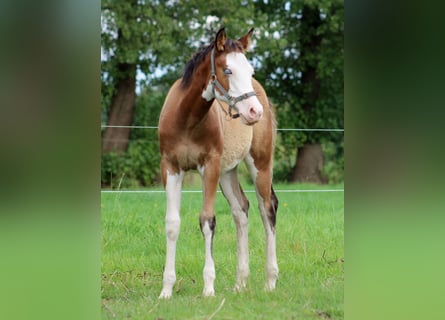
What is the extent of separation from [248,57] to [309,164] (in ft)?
7.81

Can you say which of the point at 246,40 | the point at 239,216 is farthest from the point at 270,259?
the point at 246,40

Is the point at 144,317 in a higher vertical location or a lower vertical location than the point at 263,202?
lower

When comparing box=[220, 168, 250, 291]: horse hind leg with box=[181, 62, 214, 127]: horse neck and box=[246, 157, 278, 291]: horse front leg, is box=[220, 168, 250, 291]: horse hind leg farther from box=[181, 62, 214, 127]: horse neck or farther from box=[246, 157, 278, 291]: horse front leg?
box=[181, 62, 214, 127]: horse neck

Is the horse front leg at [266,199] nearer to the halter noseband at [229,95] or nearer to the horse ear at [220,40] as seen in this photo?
the halter noseband at [229,95]

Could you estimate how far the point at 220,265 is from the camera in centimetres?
450

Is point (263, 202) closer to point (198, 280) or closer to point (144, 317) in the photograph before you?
point (198, 280)

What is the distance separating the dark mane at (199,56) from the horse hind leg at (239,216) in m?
0.94

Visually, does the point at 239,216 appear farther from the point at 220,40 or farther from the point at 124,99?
the point at 124,99

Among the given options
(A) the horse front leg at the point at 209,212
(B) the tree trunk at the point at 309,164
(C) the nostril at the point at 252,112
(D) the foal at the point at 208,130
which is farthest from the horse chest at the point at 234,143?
(B) the tree trunk at the point at 309,164

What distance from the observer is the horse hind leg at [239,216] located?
4.06 metres

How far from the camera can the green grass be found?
2.94 metres
